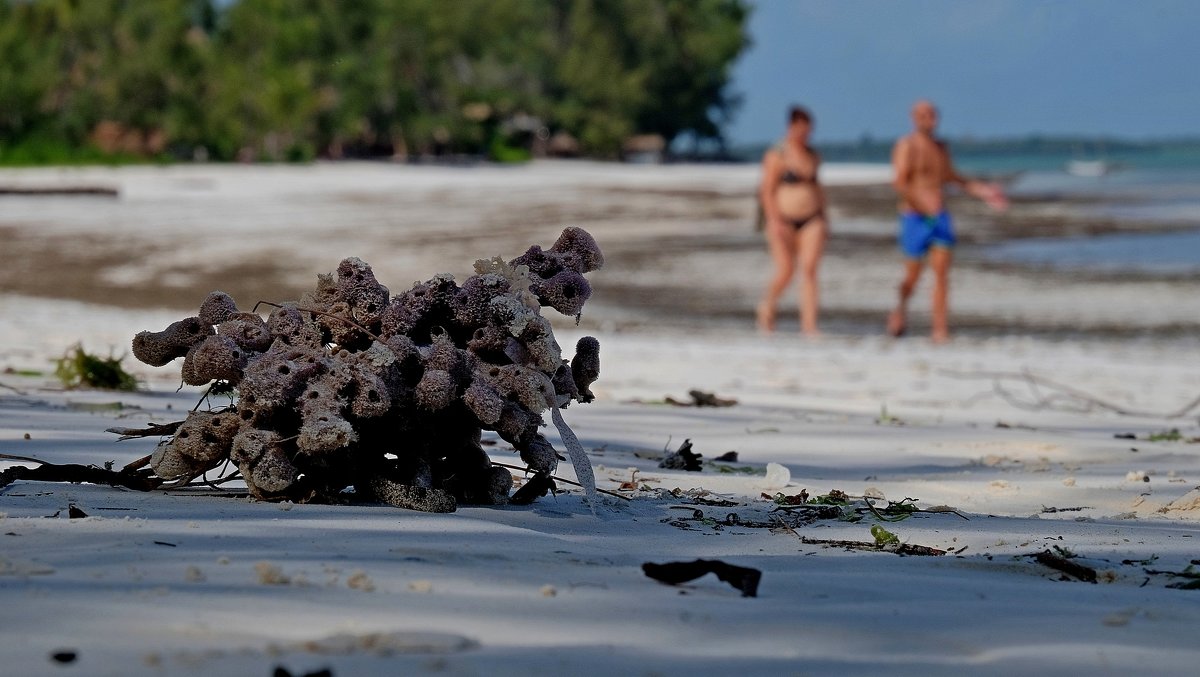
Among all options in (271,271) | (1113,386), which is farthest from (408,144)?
(1113,386)

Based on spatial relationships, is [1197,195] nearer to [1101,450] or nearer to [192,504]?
[1101,450]

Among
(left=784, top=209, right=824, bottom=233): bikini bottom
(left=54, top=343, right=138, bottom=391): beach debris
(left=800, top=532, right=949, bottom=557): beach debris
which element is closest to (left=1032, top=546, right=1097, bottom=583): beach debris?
(left=800, top=532, right=949, bottom=557): beach debris

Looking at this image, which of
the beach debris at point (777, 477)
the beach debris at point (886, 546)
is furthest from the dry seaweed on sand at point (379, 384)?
the beach debris at point (777, 477)

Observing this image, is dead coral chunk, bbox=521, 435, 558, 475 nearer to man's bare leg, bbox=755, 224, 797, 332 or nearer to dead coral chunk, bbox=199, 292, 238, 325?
dead coral chunk, bbox=199, 292, 238, 325

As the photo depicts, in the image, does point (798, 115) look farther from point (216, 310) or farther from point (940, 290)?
point (216, 310)

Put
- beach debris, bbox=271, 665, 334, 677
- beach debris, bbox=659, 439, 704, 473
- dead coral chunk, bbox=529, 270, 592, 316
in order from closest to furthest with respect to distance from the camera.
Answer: beach debris, bbox=271, 665, 334, 677, dead coral chunk, bbox=529, 270, 592, 316, beach debris, bbox=659, 439, 704, 473

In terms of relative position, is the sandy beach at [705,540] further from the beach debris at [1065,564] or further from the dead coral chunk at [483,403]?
the dead coral chunk at [483,403]

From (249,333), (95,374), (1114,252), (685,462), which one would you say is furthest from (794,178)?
(1114,252)

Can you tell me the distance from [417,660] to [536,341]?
46.2 inches

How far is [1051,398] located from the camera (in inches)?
281

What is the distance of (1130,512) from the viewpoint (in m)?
3.46

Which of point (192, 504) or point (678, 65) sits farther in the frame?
point (678, 65)

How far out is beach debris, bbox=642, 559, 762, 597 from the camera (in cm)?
230

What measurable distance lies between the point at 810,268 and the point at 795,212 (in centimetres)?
47
